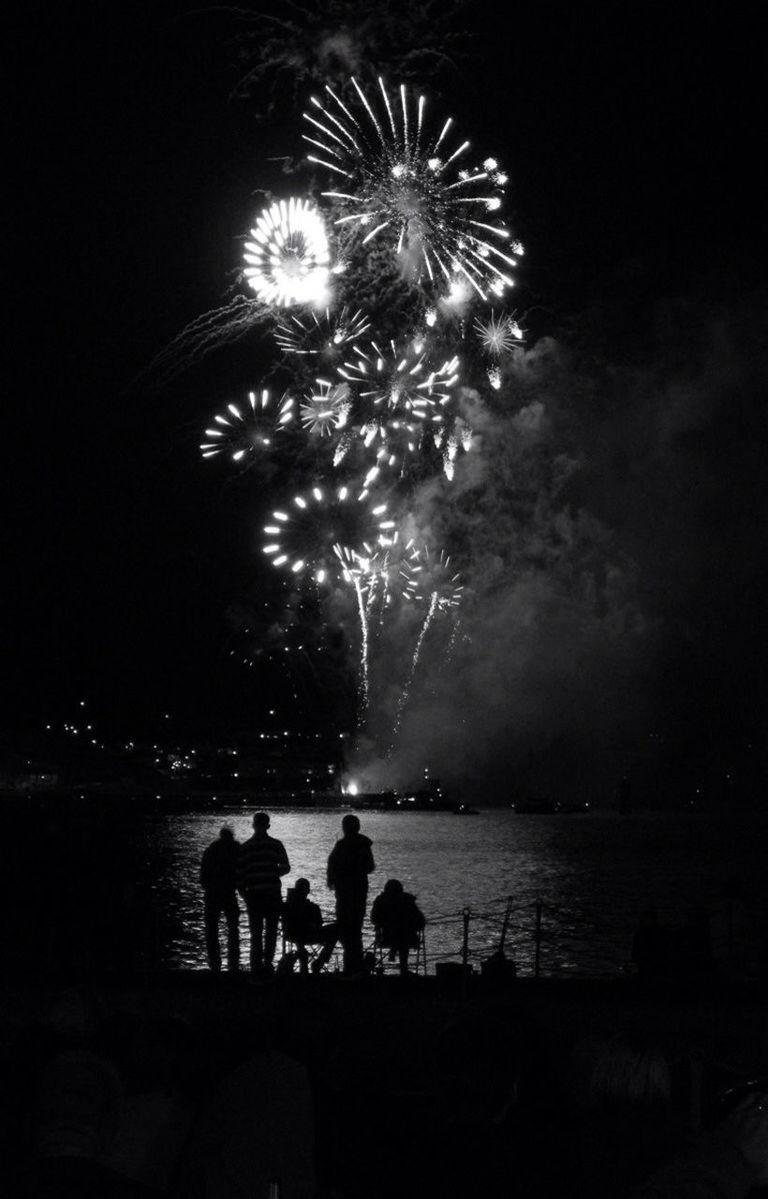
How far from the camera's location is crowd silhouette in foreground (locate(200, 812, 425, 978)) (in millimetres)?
13078

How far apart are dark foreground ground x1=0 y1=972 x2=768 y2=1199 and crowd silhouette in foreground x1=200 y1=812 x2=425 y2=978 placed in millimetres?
4926

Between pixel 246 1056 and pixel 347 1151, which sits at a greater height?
pixel 246 1056

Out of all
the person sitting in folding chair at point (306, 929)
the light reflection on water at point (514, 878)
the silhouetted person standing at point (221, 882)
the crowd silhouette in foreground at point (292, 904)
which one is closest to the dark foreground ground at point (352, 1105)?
the crowd silhouette in foreground at point (292, 904)

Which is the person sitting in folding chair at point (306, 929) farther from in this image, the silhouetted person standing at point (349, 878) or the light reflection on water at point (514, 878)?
the light reflection on water at point (514, 878)

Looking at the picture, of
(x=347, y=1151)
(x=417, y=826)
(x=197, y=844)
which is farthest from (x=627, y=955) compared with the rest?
(x=417, y=826)

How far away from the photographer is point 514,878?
58000 mm

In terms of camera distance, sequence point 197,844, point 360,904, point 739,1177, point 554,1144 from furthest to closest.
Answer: point 197,844
point 360,904
point 554,1144
point 739,1177

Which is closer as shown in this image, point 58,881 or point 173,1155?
point 173,1155

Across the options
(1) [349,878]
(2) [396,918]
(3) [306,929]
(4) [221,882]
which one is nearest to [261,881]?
(1) [349,878]

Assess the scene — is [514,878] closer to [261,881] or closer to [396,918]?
[396,918]

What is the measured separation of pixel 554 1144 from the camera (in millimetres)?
4316

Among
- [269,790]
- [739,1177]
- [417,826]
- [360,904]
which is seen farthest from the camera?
[269,790]

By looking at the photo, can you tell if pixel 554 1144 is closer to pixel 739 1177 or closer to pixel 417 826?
pixel 739 1177

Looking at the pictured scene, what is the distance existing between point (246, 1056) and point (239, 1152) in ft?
4.45
